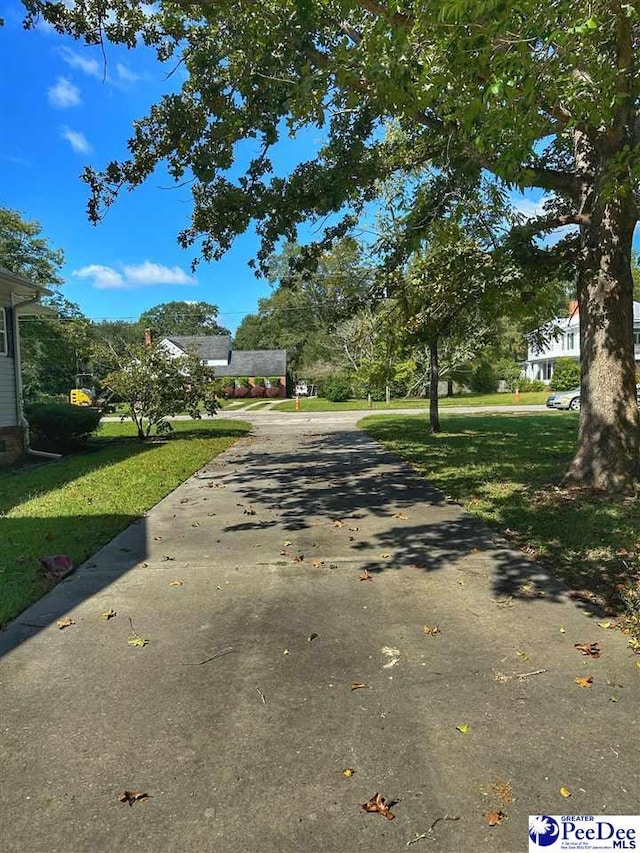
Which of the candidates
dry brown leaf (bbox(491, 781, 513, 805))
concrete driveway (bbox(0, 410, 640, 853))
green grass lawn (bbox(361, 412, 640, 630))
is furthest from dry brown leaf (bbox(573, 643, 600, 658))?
dry brown leaf (bbox(491, 781, 513, 805))

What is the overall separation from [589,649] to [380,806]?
6.12ft

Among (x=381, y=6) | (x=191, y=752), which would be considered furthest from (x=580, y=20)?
(x=191, y=752)

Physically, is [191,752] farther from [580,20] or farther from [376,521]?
[580,20]

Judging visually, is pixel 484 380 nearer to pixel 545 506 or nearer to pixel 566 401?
pixel 566 401

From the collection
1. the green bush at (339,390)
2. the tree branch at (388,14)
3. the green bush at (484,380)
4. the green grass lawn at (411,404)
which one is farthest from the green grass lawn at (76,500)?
the green bush at (484,380)

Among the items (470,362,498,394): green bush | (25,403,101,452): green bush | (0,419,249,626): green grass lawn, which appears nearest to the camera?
(0,419,249,626): green grass lawn

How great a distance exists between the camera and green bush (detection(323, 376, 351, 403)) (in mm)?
42219

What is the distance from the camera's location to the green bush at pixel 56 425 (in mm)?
14367

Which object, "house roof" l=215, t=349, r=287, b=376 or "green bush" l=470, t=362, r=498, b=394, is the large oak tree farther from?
"house roof" l=215, t=349, r=287, b=376

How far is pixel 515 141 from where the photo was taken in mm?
4543

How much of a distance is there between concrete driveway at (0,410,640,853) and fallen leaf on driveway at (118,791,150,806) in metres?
0.03

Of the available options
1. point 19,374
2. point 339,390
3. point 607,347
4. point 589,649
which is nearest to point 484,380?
point 339,390

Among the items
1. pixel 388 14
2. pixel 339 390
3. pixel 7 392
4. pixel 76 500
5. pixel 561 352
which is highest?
pixel 388 14

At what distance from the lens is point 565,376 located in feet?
141
